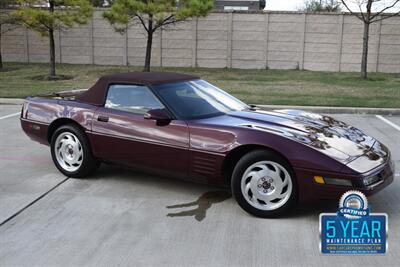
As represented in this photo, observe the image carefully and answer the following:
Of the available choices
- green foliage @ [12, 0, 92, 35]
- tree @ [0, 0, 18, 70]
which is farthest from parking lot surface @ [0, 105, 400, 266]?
tree @ [0, 0, 18, 70]

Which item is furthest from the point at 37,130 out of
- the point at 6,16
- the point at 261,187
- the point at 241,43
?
the point at 6,16

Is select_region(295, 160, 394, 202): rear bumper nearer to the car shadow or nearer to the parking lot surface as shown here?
the car shadow

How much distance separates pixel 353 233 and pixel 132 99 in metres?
2.85

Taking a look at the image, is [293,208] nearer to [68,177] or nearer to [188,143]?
[188,143]

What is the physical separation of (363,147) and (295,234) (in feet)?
3.77

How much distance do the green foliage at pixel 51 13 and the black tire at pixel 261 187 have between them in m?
13.1

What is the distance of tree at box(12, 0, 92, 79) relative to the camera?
51.6ft

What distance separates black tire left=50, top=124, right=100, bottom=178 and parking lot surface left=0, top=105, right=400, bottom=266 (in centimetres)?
9

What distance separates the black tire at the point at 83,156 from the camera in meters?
5.46

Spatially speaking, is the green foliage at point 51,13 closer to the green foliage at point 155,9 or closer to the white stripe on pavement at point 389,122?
the green foliage at point 155,9

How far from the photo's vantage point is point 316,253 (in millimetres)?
3701

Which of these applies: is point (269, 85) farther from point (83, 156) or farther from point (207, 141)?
point (207, 141)

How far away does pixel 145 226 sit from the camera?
166 inches

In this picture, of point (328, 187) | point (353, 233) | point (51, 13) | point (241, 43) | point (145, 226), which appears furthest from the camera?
point (241, 43)
